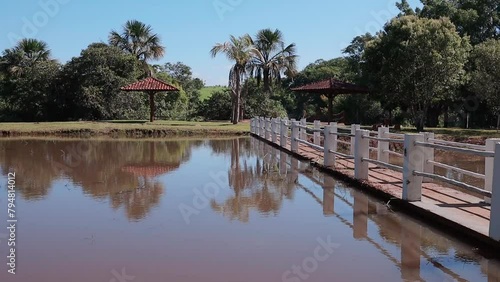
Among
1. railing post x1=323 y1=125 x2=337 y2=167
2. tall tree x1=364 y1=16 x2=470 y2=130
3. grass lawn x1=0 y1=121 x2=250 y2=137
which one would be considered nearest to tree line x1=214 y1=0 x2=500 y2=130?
tall tree x1=364 y1=16 x2=470 y2=130

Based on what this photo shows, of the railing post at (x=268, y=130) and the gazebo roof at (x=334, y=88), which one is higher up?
the gazebo roof at (x=334, y=88)

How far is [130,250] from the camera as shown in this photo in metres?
4.82

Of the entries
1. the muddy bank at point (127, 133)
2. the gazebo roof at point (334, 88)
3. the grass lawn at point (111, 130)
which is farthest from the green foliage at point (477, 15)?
the muddy bank at point (127, 133)

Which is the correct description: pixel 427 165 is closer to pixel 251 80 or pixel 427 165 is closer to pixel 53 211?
pixel 53 211

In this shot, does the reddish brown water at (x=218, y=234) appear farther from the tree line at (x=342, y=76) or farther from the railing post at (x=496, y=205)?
the tree line at (x=342, y=76)

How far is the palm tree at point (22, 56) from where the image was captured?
38719mm

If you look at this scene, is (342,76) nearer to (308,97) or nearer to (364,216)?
(308,97)

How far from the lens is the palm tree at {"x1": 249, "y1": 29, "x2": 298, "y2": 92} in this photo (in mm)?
34469

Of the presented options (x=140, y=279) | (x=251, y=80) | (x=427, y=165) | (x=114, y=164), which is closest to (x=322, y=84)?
(x=251, y=80)

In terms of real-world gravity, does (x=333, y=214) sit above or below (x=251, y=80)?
below

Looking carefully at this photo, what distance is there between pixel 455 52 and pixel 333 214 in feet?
65.9

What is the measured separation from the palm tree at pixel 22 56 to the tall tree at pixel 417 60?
1067 inches
